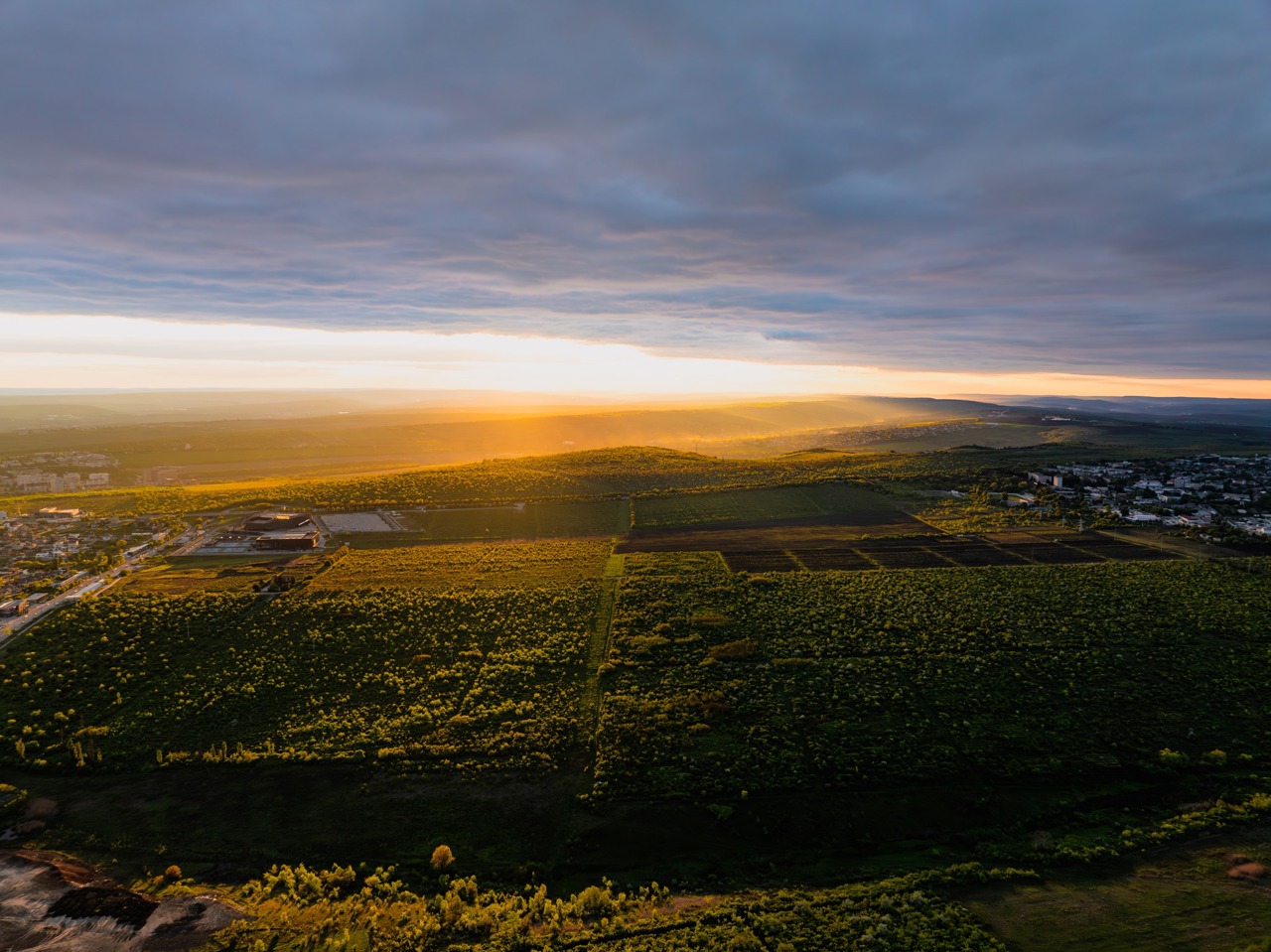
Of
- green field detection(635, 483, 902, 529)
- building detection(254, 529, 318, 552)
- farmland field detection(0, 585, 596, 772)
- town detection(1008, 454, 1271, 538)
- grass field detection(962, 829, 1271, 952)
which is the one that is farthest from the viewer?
green field detection(635, 483, 902, 529)

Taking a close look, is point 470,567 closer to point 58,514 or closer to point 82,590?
point 82,590

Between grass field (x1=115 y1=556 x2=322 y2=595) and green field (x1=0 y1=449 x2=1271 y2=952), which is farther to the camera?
grass field (x1=115 y1=556 x2=322 y2=595)

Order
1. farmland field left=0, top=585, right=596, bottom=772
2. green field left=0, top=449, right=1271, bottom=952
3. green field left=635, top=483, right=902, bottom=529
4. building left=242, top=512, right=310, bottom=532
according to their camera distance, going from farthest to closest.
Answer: green field left=635, top=483, right=902, bottom=529 → building left=242, top=512, right=310, bottom=532 → farmland field left=0, top=585, right=596, bottom=772 → green field left=0, top=449, right=1271, bottom=952

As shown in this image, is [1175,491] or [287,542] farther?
[1175,491]

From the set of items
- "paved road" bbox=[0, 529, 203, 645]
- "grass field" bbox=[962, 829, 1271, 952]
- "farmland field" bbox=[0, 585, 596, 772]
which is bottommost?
"grass field" bbox=[962, 829, 1271, 952]

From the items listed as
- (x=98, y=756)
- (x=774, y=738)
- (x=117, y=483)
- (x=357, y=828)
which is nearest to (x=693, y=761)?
(x=774, y=738)

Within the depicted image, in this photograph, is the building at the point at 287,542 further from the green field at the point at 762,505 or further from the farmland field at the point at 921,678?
the farmland field at the point at 921,678

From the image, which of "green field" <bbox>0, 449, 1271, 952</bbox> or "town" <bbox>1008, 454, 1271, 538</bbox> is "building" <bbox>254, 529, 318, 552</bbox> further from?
"town" <bbox>1008, 454, 1271, 538</bbox>

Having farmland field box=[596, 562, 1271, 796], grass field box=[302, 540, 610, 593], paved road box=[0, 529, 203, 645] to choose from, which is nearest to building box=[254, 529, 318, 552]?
grass field box=[302, 540, 610, 593]

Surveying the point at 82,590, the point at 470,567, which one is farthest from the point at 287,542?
the point at 470,567

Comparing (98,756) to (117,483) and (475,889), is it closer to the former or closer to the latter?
(475,889)

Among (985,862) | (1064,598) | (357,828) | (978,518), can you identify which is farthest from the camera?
(978,518)
